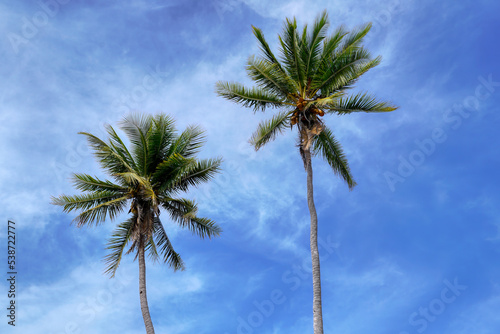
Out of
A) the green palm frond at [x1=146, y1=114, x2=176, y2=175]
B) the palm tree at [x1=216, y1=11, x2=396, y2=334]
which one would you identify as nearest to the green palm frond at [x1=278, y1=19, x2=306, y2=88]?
the palm tree at [x1=216, y1=11, x2=396, y2=334]

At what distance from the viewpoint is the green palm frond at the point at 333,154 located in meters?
23.9

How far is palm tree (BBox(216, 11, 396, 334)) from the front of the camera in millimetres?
22453

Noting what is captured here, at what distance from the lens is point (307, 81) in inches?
910

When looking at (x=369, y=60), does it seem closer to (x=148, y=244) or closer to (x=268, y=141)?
(x=268, y=141)

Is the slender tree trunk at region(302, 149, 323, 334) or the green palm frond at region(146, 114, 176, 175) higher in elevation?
the green palm frond at region(146, 114, 176, 175)

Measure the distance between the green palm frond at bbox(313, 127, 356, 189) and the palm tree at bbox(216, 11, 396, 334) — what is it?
0.70ft

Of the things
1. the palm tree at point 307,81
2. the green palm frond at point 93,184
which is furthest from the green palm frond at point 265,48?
the green palm frond at point 93,184

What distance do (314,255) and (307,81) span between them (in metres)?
7.58

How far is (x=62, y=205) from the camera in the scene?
81.5 feet

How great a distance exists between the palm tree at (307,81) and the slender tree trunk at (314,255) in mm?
43

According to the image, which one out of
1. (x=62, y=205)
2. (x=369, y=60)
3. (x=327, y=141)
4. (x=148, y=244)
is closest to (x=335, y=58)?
(x=369, y=60)

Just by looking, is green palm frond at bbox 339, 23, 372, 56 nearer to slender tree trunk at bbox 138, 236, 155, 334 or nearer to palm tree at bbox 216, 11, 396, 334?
palm tree at bbox 216, 11, 396, 334

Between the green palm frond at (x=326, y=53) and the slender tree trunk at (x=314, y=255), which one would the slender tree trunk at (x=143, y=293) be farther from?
the green palm frond at (x=326, y=53)

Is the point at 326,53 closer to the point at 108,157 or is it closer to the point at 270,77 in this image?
the point at 270,77
